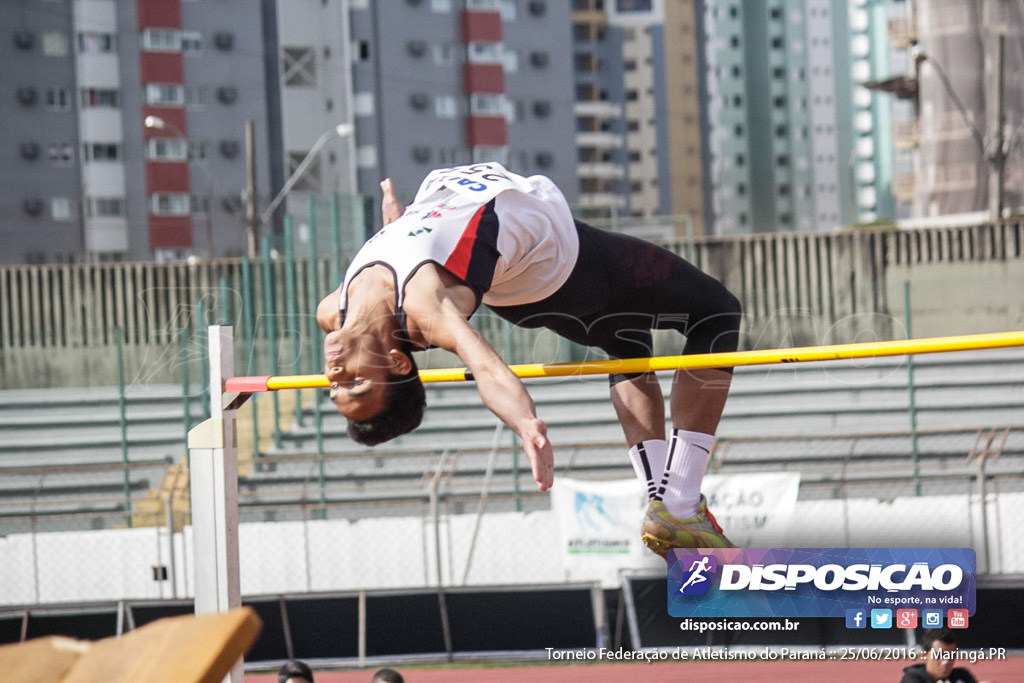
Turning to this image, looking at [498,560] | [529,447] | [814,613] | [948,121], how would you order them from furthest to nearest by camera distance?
[948,121] → [498,560] → [814,613] → [529,447]

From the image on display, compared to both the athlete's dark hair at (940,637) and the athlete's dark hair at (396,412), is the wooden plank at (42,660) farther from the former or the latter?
the athlete's dark hair at (940,637)

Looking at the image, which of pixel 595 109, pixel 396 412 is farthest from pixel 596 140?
pixel 396 412

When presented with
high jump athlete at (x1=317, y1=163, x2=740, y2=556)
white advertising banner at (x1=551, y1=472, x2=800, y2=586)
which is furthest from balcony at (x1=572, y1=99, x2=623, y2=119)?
high jump athlete at (x1=317, y1=163, x2=740, y2=556)

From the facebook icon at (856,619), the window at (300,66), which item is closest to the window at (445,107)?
the window at (300,66)

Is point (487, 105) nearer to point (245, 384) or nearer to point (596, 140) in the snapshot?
point (596, 140)

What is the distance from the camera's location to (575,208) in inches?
513

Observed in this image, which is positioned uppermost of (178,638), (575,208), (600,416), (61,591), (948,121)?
(948,121)

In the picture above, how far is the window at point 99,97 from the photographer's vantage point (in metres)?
33.5

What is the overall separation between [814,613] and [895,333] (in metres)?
5.81

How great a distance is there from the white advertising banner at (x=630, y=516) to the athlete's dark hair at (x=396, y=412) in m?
5.54

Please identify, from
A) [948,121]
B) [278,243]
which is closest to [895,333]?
[278,243]

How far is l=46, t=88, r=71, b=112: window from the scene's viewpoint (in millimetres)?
33219

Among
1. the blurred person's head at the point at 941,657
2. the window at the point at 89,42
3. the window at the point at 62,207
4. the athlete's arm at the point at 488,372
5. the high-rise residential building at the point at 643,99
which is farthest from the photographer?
the high-rise residential building at the point at 643,99

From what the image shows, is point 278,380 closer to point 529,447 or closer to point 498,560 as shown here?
point 529,447
